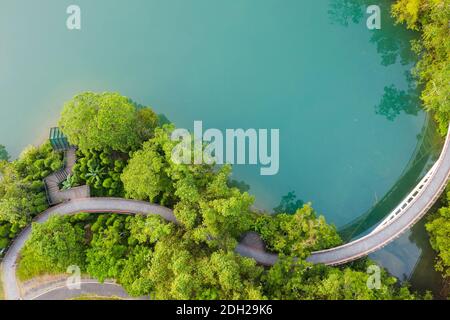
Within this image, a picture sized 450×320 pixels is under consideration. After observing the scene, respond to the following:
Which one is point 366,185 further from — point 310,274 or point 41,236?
point 41,236

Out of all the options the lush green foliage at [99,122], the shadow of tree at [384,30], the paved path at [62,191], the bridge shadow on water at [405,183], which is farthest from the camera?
the shadow of tree at [384,30]

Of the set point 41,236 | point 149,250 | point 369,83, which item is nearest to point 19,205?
point 41,236

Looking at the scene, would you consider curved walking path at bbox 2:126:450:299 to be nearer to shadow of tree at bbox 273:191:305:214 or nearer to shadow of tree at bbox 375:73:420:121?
shadow of tree at bbox 273:191:305:214

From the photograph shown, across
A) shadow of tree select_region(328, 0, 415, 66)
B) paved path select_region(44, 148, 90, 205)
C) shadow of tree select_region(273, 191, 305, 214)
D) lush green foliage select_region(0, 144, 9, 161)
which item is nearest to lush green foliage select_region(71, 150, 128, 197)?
paved path select_region(44, 148, 90, 205)

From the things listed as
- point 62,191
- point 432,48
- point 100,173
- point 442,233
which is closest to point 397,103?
point 432,48

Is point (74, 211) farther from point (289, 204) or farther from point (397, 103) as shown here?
point (397, 103)

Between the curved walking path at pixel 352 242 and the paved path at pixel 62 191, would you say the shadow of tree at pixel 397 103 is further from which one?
the paved path at pixel 62 191

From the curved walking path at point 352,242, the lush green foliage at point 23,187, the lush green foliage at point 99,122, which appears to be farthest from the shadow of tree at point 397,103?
the lush green foliage at point 23,187
